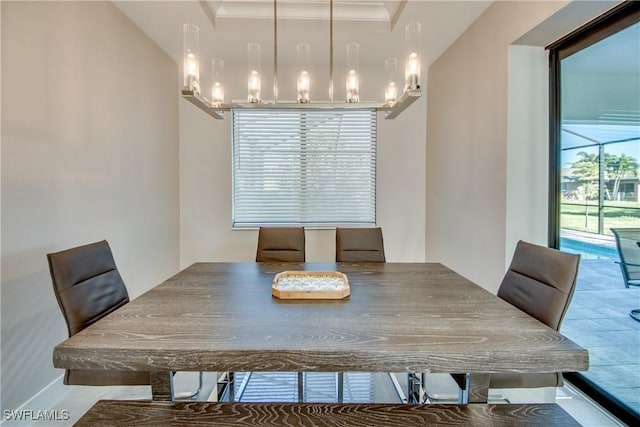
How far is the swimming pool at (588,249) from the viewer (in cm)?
197

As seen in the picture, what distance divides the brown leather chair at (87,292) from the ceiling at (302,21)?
2.12 meters

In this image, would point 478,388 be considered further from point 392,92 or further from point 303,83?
point 303,83

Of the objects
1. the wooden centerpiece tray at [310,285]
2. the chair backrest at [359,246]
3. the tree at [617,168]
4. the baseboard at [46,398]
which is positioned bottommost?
the baseboard at [46,398]

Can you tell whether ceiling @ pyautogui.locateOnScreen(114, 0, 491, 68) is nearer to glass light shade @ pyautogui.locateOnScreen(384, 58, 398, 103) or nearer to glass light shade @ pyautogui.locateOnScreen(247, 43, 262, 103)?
glass light shade @ pyautogui.locateOnScreen(384, 58, 398, 103)

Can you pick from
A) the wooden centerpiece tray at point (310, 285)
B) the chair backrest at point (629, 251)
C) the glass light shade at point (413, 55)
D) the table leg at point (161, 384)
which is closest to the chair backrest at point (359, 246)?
the wooden centerpiece tray at point (310, 285)

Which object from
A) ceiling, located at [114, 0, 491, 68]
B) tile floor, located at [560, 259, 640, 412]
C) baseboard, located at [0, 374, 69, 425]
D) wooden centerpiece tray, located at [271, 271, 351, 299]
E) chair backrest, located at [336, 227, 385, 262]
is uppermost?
ceiling, located at [114, 0, 491, 68]

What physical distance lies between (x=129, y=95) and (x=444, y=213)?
11.0 ft

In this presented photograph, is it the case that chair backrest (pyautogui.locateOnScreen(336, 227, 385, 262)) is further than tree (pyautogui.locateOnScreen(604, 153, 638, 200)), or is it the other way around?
chair backrest (pyautogui.locateOnScreen(336, 227, 385, 262))

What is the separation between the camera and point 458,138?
3199 mm

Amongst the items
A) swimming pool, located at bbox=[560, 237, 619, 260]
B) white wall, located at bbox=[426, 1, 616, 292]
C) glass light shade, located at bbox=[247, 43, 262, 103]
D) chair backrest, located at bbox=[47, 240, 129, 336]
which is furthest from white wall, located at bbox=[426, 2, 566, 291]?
chair backrest, located at bbox=[47, 240, 129, 336]

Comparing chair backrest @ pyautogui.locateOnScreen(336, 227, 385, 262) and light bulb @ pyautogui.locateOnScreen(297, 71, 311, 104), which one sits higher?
light bulb @ pyautogui.locateOnScreen(297, 71, 311, 104)

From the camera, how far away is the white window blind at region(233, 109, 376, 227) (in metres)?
3.87

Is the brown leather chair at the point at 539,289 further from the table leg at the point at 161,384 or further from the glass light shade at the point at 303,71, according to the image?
the glass light shade at the point at 303,71

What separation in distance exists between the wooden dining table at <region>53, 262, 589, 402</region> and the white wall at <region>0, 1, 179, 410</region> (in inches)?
33.9
